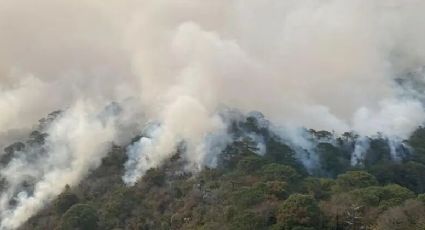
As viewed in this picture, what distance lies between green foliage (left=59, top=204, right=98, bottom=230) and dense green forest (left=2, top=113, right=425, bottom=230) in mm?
128

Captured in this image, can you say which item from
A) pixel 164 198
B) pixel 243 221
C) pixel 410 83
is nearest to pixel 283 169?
pixel 164 198

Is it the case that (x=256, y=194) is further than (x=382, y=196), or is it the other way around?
(x=256, y=194)

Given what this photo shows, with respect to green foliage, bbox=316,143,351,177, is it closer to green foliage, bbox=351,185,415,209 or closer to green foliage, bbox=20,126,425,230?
green foliage, bbox=20,126,425,230

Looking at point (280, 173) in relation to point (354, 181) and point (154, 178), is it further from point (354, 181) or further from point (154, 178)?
point (154, 178)

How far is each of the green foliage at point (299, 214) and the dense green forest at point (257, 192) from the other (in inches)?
3.9

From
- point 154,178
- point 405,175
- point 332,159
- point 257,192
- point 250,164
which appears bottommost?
point 257,192

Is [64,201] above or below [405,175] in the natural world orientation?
below

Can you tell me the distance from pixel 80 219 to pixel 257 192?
77.7ft

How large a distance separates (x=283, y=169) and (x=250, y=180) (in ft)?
17.5

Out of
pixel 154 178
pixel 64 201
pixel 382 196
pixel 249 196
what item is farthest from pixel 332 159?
pixel 64 201

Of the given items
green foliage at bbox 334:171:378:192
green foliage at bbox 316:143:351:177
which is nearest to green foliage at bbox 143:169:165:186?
green foliage at bbox 334:171:378:192

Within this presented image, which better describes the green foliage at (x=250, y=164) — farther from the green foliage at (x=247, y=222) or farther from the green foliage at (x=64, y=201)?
the green foliage at (x=247, y=222)

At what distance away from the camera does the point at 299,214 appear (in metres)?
61.3

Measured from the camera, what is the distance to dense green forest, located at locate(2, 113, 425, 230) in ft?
204
